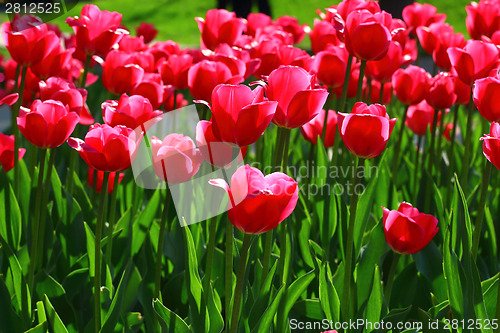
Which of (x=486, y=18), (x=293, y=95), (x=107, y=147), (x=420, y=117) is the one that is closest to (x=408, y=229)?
(x=293, y=95)

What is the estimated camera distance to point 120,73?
185 centimetres

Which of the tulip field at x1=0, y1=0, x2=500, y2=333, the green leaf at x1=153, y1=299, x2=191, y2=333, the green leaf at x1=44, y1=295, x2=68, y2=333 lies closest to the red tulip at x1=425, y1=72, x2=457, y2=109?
the tulip field at x1=0, y1=0, x2=500, y2=333

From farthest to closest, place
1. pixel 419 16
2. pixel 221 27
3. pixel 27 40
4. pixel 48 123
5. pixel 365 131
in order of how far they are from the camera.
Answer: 1. pixel 419 16
2. pixel 221 27
3. pixel 27 40
4. pixel 48 123
5. pixel 365 131

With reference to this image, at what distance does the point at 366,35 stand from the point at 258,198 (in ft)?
2.31

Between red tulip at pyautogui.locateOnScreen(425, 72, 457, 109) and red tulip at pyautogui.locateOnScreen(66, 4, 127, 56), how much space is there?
865 millimetres

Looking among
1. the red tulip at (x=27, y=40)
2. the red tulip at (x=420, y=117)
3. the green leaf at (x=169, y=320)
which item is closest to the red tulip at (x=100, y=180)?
the red tulip at (x=27, y=40)

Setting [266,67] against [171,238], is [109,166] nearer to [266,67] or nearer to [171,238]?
[171,238]

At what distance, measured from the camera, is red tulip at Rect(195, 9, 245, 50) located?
7.06 feet

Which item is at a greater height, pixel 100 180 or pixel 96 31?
pixel 96 31

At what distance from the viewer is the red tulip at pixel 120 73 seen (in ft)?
6.04

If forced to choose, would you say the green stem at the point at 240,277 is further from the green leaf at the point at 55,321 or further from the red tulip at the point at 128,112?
the red tulip at the point at 128,112

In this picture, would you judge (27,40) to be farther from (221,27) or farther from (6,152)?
(221,27)

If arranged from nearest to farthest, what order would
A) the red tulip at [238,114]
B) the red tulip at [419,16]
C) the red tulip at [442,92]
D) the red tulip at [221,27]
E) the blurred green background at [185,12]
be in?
the red tulip at [238,114] → the red tulip at [442,92] → the red tulip at [221,27] → the red tulip at [419,16] → the blurred green background at [185,12]

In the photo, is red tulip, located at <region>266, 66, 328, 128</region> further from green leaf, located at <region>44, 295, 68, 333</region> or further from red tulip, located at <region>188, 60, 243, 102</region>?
green leaf, located at <region>44, 295, 68, 333</region>
